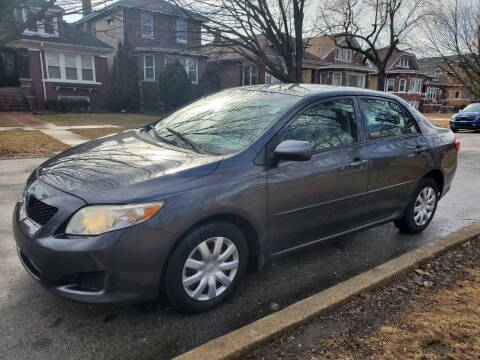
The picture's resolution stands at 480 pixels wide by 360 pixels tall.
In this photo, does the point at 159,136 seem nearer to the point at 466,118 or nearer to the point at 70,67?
the point at 466,118

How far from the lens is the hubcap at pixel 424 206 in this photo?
443 cm

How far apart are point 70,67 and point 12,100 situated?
12.8 ft

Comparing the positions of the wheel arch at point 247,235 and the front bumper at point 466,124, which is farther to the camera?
the front bumper at point 466,124

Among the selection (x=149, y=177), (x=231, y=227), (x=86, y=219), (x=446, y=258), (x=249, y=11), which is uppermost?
(x=249, y=11)

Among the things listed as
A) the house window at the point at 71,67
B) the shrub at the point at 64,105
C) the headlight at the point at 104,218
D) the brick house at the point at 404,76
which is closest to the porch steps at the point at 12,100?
the shrub at the point at 64,105

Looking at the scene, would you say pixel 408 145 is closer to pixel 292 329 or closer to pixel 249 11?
pixel 292 329

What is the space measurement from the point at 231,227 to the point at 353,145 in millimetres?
1543

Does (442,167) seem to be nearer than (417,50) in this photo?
Yes

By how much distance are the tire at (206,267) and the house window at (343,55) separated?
38.7 m

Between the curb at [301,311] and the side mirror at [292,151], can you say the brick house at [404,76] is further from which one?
the side mirror at [292,151]

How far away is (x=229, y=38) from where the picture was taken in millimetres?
10695

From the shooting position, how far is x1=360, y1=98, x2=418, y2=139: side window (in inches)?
151

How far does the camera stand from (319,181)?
3.24 meters

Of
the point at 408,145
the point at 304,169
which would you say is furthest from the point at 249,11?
the point at 304,169
